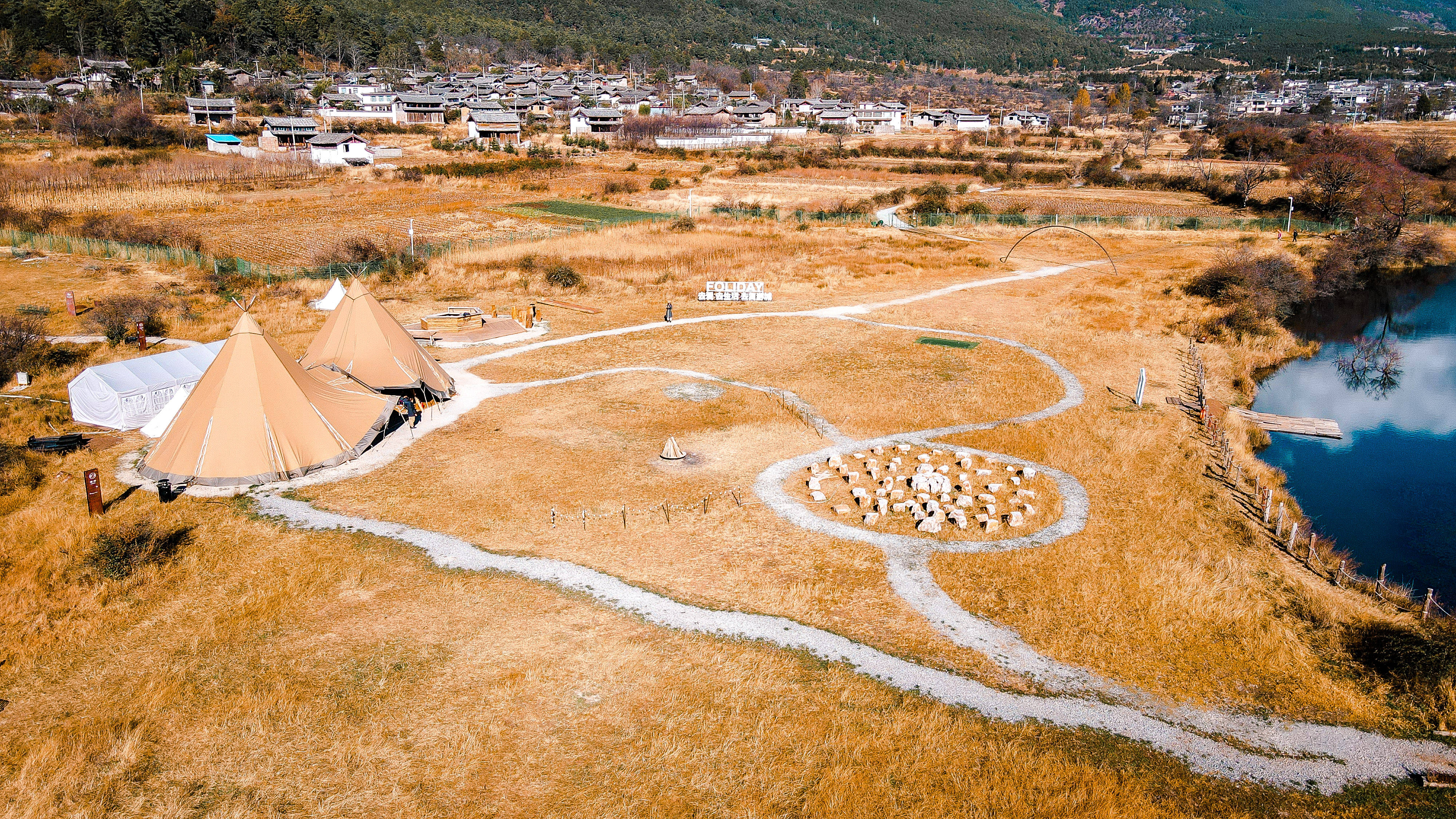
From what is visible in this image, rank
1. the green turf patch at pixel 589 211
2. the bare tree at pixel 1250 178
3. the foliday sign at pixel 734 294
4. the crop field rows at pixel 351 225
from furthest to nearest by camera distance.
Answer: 1. the bare tree at pixel 1250 178
2. the green turf patch at pixel 589 211
3. the crop field rows at pixel 351 225
4. the foliday sign at pixel 734 294

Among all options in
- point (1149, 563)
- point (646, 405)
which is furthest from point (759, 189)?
point (1149, 563)

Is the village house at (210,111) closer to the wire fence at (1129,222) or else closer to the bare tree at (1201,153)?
the wire fence at (1129,222)

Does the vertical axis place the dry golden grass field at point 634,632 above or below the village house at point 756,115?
below

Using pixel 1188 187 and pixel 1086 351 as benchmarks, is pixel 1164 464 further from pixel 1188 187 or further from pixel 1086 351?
pixel 1188 187

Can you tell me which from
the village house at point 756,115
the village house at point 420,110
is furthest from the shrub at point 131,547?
the village house at point 756,115

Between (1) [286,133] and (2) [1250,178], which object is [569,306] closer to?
(2) [1250,178]
